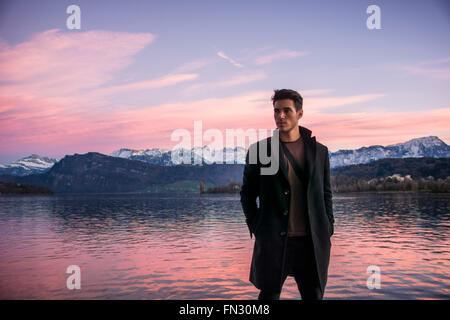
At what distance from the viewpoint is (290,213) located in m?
6.50

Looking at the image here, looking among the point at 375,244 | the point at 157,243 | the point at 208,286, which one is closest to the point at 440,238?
the point at 375,244

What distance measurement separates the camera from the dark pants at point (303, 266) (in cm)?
650

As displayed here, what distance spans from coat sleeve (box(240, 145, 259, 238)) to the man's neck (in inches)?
18.4

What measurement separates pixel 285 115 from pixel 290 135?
314 mm

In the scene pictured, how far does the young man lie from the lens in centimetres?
645

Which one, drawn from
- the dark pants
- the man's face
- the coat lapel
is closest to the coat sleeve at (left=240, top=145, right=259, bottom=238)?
the coat lapel

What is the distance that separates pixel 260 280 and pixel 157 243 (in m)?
28.2

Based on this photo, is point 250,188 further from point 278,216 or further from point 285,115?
point 285,115

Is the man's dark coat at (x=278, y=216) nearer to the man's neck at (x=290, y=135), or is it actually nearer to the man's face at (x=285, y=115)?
the man's neck at (x=290, y=135)

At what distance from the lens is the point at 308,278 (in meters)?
6.57

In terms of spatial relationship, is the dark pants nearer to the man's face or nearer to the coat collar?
the coat collar
